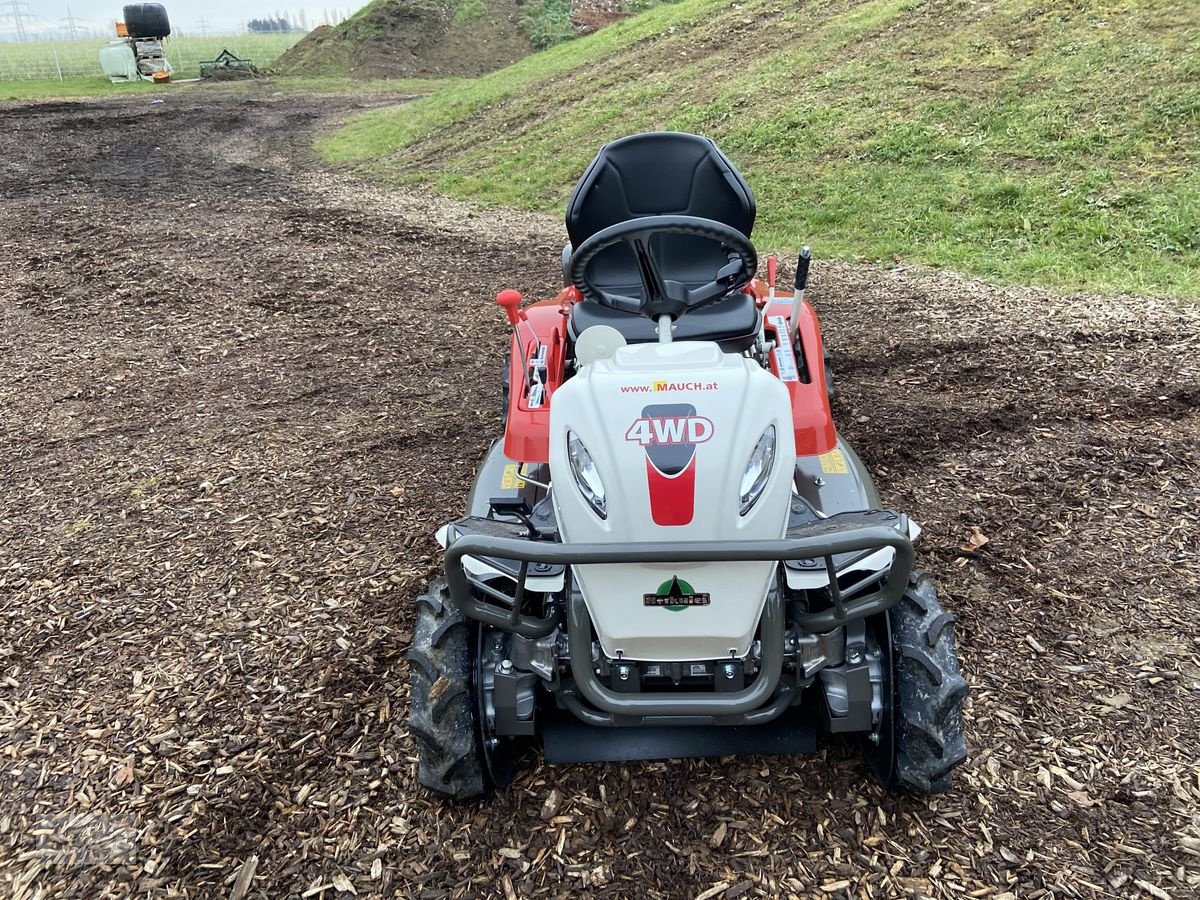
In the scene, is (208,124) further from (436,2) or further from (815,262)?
(436,2)

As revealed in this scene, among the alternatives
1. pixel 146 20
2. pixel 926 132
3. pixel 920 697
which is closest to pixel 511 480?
pixel 920 697

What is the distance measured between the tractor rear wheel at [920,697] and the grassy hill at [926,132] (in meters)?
5.03

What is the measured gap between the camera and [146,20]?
92.4ft

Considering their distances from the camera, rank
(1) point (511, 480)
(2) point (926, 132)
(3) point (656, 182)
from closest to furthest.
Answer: (1) point (511, 480) → (3) point (656, 182) → (2) point (926, 132)

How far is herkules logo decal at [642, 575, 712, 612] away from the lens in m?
2.01

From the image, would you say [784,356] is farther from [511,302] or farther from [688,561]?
[688,561]

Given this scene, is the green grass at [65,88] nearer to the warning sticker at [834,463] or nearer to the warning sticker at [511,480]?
the warning sticker at [511,480]

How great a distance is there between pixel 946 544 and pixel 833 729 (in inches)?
60.4

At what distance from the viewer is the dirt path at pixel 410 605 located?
2.34 meters

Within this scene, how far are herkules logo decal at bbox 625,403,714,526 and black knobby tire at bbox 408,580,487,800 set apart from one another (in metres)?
0.70

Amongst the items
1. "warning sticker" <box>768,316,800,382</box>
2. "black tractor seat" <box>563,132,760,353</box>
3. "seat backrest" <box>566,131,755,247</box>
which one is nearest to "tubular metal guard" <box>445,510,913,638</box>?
"warning sticker" <box>768,316,800,382</box>

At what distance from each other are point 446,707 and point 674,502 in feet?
2.73

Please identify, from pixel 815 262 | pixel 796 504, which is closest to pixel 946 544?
pixel 796 504

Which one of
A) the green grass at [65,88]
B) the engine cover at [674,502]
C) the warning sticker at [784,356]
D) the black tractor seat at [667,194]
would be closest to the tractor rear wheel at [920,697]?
the engine cover at [674,502]
